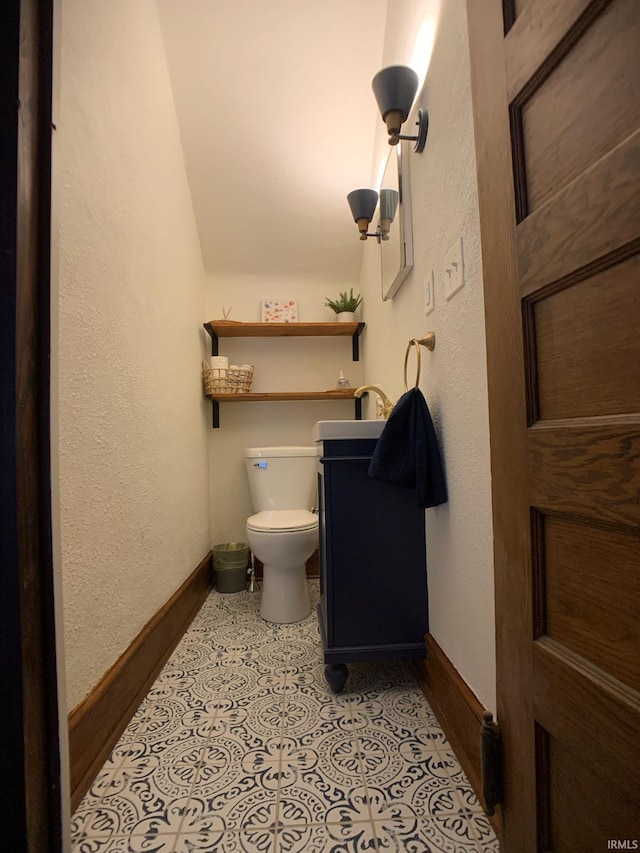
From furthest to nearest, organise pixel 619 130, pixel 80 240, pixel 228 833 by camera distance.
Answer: pixel 80 240 < pixel 228 833 < pixel 619 130

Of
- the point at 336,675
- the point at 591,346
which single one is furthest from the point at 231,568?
the point at 591,346

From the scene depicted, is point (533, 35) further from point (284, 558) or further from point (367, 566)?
point (284, 558)

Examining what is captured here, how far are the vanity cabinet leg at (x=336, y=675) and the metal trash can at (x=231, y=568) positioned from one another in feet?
3.55

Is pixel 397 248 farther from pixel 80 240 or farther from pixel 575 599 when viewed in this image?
pixel 575 599

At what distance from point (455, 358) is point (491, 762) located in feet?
2.76

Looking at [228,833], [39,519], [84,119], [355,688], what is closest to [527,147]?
[39,519]

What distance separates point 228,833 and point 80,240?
4.48 ft

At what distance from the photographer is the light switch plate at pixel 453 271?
0.99m

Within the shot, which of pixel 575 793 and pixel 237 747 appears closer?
pixel 575 793

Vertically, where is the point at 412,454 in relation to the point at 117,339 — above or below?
below

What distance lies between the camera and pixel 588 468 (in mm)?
517

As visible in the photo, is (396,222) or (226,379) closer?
(396,222)

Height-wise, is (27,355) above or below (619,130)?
below

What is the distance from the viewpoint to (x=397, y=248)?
155cm
